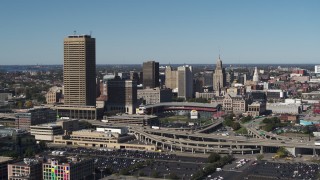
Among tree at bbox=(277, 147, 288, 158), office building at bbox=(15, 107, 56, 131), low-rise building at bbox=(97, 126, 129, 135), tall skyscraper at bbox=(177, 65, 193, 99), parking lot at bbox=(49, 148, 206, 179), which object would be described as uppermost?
tall skyscraper at bbox=(177, 65, 193, 99)

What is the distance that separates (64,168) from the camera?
47.9m

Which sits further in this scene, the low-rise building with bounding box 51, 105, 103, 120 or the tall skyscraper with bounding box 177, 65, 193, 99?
the tall skyscraper with bounding box 177, 65, 193, 99

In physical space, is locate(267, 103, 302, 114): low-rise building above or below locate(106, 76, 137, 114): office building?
below

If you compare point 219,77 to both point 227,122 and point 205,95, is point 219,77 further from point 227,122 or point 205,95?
point 227,122

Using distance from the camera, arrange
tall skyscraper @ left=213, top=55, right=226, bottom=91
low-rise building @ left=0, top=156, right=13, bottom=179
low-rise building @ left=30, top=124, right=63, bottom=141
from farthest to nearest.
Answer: tall skyscraper @ left=213, top=55, right=226, bottom=91
low-rise building @ left=30, top=124, right=63, bottom=141
low-rise building @ left=0, top=156, right=13, bottom=179

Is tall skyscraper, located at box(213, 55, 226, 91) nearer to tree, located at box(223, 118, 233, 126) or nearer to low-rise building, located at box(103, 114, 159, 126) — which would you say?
tree, located at box(223, 118, 233, 126)

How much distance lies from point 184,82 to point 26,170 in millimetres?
95135

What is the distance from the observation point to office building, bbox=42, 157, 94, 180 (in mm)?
47938

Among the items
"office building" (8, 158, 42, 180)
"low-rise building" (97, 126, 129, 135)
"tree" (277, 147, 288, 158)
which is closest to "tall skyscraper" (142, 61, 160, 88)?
"low-rise building" (97, 126, 129, 135)

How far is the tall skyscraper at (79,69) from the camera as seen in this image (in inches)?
3866

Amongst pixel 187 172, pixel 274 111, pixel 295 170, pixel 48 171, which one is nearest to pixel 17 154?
pixel 48 171

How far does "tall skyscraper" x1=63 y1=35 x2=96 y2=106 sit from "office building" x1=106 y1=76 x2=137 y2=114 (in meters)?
8.98

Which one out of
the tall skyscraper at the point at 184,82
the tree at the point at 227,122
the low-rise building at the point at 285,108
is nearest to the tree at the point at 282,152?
the tree at the point at 227,122

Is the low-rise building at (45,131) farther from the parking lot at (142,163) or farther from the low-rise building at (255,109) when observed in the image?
the low-rise building at (255,109)
